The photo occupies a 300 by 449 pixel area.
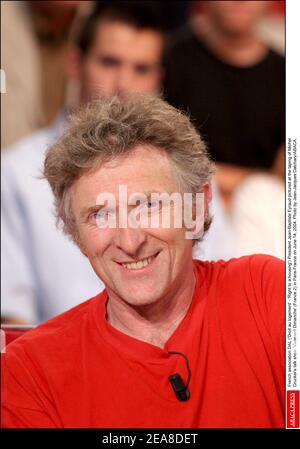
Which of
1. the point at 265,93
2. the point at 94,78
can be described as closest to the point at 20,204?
the point at 94,78

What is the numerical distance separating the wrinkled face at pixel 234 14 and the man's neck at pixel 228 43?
0.04 ft

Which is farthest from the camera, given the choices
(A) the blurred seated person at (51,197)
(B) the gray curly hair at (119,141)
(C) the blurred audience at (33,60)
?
(C) the blurred audience at (33,60)

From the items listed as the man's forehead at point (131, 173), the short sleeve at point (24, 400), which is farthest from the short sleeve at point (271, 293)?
the short sleeve at point (24, 400)

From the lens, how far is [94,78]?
4.41 ft

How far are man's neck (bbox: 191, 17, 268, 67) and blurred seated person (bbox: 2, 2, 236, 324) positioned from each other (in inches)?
3.4

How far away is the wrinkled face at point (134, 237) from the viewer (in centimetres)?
93

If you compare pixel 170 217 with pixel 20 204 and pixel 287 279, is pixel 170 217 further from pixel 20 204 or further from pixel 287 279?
pixel 20 204

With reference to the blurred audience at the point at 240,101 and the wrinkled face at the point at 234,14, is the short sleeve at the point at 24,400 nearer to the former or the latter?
the blurred audience at the point at 240,101

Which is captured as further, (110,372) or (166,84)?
(166,84)

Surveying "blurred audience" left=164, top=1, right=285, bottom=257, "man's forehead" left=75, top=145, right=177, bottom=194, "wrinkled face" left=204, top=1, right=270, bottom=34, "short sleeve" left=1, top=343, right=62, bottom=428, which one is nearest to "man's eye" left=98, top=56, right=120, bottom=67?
"blurred audience" left=164, top=1, right=285, bottom=257

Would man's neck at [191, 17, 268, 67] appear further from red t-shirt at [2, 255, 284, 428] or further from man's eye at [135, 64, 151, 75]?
red t-shirt at [2, 255, 284, 428]

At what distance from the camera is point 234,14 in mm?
1326

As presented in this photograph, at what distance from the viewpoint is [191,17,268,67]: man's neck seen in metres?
1.33

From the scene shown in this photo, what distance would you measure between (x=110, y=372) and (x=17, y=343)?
0.15m
